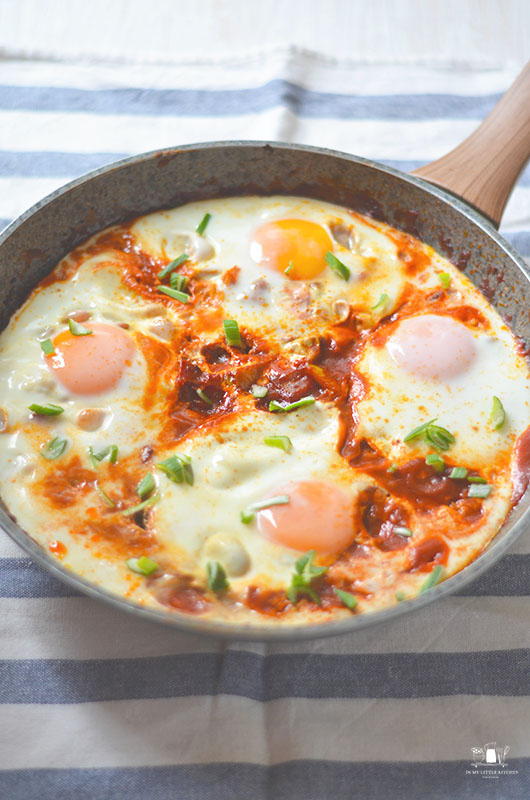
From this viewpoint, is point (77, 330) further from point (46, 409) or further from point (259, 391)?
point (259, 391)

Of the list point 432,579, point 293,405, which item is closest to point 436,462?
point 432,579

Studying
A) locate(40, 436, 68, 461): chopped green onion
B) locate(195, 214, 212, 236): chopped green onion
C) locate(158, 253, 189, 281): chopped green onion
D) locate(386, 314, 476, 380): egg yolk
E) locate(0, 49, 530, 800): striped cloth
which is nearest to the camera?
locate(0, 49, 530, 800): striped cloth

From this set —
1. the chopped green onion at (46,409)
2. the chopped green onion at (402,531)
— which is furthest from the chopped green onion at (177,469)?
the chopped green onion at (402,531)

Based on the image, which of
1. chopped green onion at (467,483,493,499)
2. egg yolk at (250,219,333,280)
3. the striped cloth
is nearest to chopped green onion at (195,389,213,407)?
egg yolk at (250,219,333,280)

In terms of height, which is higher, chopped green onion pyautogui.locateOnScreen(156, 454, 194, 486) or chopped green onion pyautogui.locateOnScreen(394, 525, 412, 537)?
chopped green onion pyautogui.locateOnScreen(156, 454, 194, 486)

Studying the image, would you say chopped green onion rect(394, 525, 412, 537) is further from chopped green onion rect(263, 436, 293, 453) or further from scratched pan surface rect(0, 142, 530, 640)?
scratched pan surface rect(0, 142, 530, 640)

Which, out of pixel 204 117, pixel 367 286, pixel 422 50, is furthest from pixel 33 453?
pixel 422 50
